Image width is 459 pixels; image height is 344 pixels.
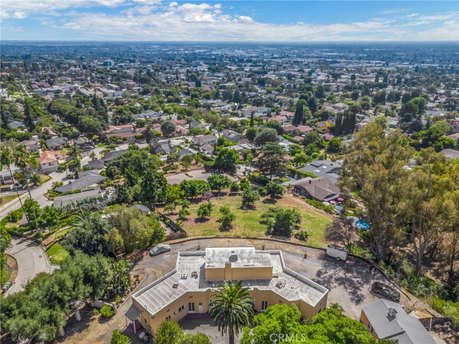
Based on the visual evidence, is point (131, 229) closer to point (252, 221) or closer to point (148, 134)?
point (252, 221)

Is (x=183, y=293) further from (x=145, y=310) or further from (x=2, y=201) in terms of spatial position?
(x=2, y=201)

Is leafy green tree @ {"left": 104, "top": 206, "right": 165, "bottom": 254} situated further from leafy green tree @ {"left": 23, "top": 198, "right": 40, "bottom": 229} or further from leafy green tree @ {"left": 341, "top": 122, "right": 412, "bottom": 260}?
leafy green tree @ {"left": 341, "top": 122, "right": 412, "bottom": 260}

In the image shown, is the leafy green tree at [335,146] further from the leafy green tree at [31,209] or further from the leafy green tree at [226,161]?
the leafy green tree at [31,209]

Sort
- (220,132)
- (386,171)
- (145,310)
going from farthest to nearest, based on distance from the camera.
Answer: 1. (220,132)
2. (386,171)
3. (145,310)

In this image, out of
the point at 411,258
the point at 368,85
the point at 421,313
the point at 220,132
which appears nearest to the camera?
the point at 421,313

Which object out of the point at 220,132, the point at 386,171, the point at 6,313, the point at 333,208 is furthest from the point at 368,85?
the point at 6,313

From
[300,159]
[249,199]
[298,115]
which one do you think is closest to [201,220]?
[249,199]
